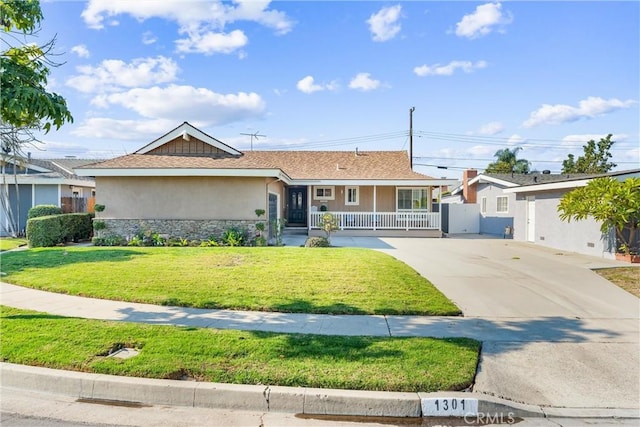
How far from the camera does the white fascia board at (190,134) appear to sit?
17.3m

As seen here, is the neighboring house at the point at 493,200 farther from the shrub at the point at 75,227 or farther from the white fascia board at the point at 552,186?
the shrub at the point at 75,227

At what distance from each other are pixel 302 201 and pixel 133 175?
9842 mm

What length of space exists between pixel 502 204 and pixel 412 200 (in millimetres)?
6003

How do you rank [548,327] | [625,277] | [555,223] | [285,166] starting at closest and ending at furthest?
[548,327], [625,277], [555,223], [285,166]

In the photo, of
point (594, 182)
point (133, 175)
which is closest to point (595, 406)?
point (594, 182)

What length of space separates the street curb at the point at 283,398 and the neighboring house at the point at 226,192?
1134cm

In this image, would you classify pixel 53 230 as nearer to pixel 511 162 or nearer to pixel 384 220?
pixel 384 220

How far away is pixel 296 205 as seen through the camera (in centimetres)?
2312

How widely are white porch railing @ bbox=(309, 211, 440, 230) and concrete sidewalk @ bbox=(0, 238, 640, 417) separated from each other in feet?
33.3

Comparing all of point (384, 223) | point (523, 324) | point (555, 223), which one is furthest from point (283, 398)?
point (384, 223)

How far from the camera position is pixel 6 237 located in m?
20.4

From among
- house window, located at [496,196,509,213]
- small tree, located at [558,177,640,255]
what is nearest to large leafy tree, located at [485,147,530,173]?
house window, located at [496,196,509,213]

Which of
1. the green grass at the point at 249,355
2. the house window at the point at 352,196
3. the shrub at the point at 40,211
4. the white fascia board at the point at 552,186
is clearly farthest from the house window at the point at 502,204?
the shrub at the point at 40,211

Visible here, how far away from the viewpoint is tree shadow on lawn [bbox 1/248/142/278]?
33.9 ft
